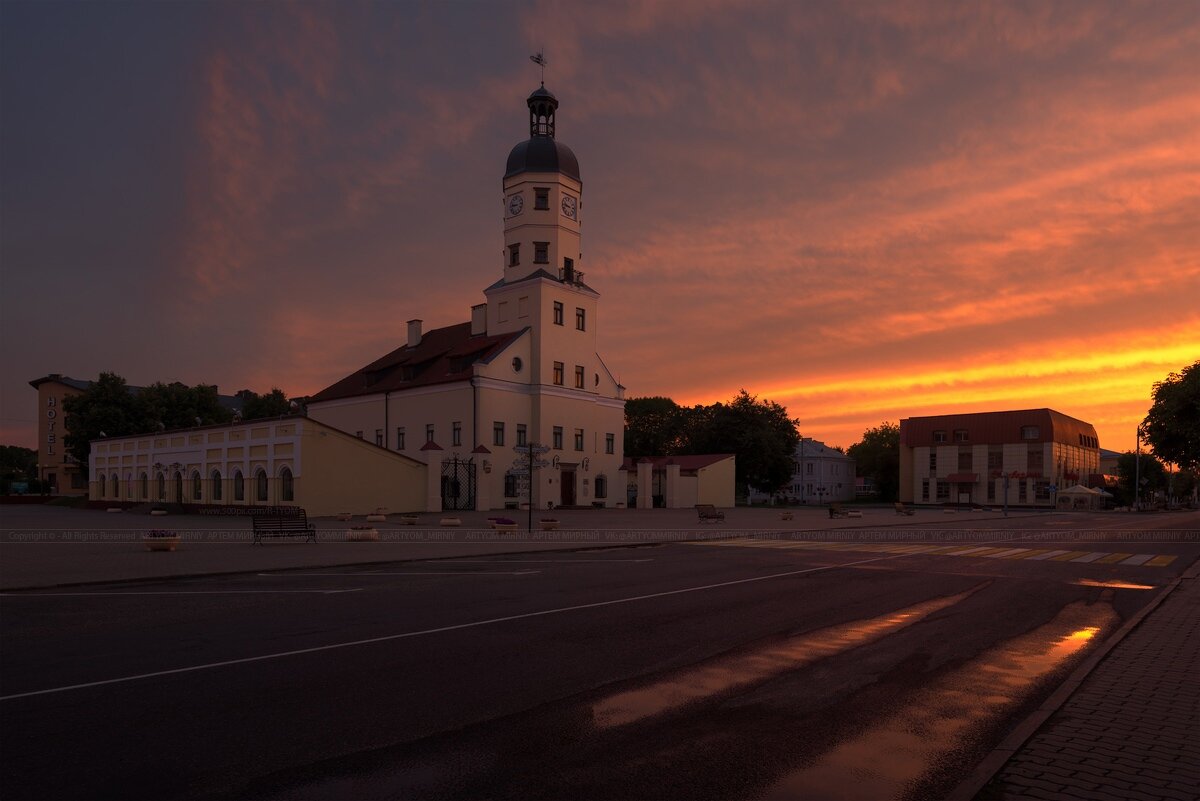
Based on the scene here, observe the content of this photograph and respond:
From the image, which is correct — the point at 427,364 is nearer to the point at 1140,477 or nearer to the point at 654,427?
the point at 654,427

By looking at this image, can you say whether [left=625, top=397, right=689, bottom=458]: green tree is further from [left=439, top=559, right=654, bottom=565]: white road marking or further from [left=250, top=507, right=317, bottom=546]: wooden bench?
[left=439, top=559, right=654, bottom=565]: white road marking

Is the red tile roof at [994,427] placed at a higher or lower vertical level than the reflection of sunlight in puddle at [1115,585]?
higher

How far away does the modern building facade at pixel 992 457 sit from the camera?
3445 inches

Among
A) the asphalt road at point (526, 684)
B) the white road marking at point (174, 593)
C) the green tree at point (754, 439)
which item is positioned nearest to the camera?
the asphalt road at point (526, 684)

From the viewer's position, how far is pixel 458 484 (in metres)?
50.0

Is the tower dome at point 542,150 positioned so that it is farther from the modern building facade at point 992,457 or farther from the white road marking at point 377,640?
the modern building facade at point 992,457

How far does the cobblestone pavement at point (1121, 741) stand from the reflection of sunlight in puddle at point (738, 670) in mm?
2566

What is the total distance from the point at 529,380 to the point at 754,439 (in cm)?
3155

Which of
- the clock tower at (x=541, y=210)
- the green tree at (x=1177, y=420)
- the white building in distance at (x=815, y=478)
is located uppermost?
the clock tower at (x=541, y=210)

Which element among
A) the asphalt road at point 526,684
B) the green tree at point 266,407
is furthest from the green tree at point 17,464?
the asphalt road at point 526,684

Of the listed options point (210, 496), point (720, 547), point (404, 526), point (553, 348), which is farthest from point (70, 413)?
point (720, 547)

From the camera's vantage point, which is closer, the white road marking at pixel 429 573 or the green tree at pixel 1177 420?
the white road marking at pixel 429 573

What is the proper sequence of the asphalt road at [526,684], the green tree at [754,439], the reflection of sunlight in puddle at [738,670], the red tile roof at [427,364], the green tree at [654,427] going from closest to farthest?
the asphalt road at [526,684] → the reflection of sunlight in puddle at [738,670] → the red tile roof at [427,364] → the green tree at [754,439] → the green tree at [654,427]

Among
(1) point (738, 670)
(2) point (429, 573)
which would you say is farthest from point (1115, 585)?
(2) point (429, 573)
